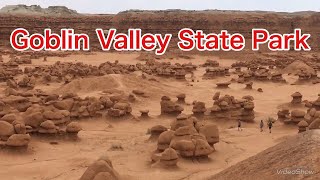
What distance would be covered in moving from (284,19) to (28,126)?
2399 inches

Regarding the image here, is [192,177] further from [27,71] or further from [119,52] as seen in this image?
[119,52]

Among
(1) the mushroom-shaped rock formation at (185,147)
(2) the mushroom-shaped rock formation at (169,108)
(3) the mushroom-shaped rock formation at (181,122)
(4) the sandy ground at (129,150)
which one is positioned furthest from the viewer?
(2) the mushroom-shaped rock formation at (169,108)

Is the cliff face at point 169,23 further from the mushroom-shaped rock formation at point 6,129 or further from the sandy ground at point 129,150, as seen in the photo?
the mushroom-shaped rock formation at point 6,129

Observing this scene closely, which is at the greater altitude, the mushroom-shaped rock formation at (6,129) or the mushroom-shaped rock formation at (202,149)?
the mushroom-shaped rock formation at (6,129)

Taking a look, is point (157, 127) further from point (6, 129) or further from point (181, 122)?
point (6, 129)

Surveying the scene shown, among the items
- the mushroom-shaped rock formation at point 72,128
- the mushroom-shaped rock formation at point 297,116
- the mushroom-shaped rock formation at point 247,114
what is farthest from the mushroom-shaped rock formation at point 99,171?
the mushroom-shaped rock formation at point 247,114

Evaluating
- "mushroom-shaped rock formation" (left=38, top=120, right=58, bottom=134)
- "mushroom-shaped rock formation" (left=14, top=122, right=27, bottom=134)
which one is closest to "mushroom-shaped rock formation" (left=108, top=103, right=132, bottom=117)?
"mushroom-shaped rock formation" (left=38, top=120, right=58, bottom=134)

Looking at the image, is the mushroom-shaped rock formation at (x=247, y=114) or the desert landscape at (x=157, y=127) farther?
the mushroom-shaped rock formation at (x=247, y=114)

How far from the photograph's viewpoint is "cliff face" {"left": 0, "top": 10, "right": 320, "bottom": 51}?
68438 millimetres

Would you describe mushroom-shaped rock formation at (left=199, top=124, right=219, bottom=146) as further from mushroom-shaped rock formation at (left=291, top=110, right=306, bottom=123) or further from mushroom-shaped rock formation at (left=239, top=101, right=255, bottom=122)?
mushroom-shaped rock formation at (left=239, top=101, right=255, bottom=122)

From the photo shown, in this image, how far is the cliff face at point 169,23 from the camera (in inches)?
2694

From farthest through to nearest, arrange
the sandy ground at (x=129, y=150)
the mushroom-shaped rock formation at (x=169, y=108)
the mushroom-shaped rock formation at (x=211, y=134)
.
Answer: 1. the mushroom-shaped rock formation at (x=169, y=108)
2. the mushroom-shaped rock formation at (x=211, y=134)
3. the sandy ground at (x=129, y=150)

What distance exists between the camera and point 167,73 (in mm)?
32125

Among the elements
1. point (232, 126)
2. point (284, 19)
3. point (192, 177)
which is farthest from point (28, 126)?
point (284, 19)
